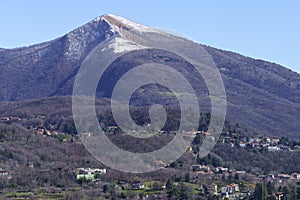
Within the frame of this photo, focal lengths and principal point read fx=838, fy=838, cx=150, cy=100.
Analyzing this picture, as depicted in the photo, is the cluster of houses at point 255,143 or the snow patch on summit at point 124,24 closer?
the cluster of houses at point 255,143

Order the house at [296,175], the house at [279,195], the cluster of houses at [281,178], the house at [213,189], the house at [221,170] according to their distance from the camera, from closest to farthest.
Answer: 1. the house at [279,195]
2. the house at [213,189]
3. the cluster of houses at [281,178]
4. the house at [296,175]
5. the house at [221,170]

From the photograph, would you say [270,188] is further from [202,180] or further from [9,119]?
[9,119]

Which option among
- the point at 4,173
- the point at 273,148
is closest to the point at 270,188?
the point at 4,173

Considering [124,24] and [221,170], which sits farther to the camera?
[124,24]

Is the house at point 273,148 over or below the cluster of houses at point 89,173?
over

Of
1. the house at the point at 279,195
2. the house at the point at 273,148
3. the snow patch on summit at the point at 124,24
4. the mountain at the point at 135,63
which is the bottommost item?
the house at the point at 279,195

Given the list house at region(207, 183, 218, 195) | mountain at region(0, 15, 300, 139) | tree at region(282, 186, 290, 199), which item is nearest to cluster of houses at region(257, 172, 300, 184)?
house at region(207, 183, 218, 195)

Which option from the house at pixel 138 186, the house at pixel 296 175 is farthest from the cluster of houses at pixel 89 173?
the house at pixel 296 175

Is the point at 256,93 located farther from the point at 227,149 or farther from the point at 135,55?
the point at 227,149

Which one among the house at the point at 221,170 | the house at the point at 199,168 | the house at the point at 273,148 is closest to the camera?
the house at the point at 199,168

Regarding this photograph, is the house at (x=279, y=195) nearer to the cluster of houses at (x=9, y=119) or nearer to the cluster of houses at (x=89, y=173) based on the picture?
the cluster of houses at (x=89, y=173)
